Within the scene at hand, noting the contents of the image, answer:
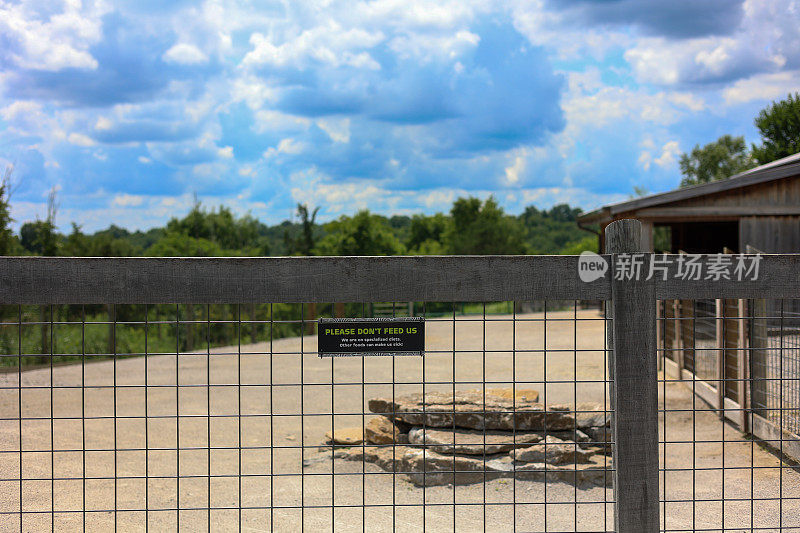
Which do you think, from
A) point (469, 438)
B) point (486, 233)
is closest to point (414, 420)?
point (469, 438)

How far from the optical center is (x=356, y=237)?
35.2 metres

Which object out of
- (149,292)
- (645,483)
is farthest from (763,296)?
(149,292)

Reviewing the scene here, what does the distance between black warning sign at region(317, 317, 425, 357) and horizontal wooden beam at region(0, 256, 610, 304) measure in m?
0.12

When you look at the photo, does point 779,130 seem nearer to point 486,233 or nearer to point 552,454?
point 486,233

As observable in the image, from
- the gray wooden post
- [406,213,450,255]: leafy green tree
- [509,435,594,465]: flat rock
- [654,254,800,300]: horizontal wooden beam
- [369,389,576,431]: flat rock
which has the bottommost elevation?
[509,435,594,465]: flat rock

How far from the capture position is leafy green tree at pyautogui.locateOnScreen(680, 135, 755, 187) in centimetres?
6125

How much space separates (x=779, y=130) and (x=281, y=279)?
5158 centimetres

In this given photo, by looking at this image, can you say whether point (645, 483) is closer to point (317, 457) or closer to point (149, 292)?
point (149, 292)

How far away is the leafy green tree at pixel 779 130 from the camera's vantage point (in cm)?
4484

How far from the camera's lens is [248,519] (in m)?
5.48

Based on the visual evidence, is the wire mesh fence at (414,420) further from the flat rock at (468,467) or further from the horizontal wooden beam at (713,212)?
the horizontal wooden beam at (713,212)

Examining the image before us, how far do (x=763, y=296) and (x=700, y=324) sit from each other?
31.3ft

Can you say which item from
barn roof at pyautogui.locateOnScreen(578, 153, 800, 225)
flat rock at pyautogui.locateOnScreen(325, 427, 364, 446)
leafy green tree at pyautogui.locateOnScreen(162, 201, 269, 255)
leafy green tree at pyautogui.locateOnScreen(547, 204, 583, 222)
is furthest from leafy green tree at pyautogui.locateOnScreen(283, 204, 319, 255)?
leafy green tree at pyautogui.locateOnScreen(547, 204, 583, 222)

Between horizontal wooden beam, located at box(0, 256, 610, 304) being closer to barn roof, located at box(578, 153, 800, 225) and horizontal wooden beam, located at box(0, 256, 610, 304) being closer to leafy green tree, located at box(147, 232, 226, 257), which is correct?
barn roof, located at box(578, 153, 800, 225)
